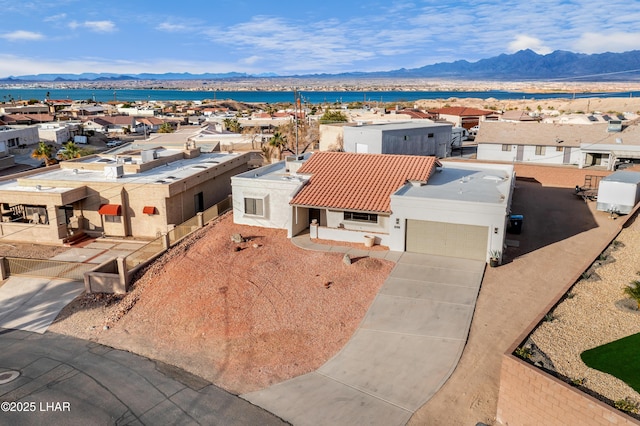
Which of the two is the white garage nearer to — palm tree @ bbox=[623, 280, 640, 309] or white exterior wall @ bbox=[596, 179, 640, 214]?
palm tree @ bbox=[623, 280, 640, 309]

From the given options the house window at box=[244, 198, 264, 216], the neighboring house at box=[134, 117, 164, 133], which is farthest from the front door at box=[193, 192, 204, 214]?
the neighboring house at box=[134, 117, 164, 133]

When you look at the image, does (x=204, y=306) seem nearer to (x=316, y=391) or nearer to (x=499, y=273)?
(x=316, y=391)

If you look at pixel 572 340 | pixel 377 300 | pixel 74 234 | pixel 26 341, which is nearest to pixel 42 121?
pixel 74 234

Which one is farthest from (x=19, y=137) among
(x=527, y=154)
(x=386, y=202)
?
(x=527, y=154)

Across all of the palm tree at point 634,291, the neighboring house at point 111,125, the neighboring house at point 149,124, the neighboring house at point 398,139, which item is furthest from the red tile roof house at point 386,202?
the neighboring house at point 111,125

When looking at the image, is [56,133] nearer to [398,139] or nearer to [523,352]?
[398,139]

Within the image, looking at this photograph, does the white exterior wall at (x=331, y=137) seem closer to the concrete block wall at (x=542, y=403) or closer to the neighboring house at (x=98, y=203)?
the neighboring house at (x=98, y=203)
